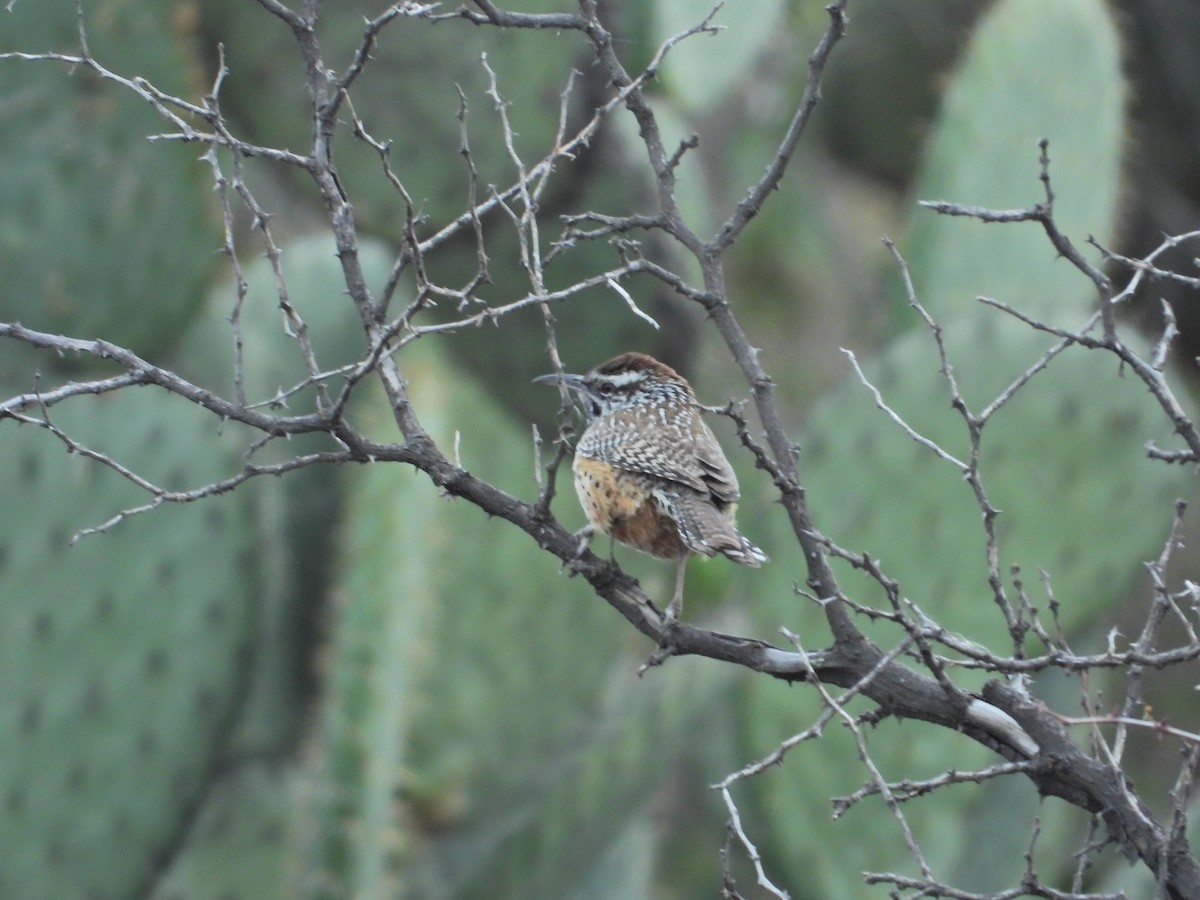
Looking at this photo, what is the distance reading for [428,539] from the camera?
3.74 metres

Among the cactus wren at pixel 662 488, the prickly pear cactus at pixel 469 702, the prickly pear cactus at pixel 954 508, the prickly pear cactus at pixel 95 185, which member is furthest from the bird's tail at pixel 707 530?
the prickly pear cactus at pixel 95 185

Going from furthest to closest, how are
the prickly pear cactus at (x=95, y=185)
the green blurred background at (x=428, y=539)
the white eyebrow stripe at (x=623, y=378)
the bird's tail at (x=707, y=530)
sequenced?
the prickly pear cactus at (x=95, y=185), the green blurred background at (x=428, y=539), the white eyebrow stripe at (x=623, y=378), the bird's tail at (x=707, y=530)

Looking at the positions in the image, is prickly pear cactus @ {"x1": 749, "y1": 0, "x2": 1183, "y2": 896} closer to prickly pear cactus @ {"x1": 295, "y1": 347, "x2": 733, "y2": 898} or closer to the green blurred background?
the green blurred background

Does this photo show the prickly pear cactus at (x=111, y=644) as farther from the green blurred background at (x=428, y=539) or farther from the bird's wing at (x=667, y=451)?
the bird's wing at (x=667, y=451)

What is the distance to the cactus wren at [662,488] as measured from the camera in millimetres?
2479

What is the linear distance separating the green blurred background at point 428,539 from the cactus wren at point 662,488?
0.40m

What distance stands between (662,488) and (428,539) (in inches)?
49.5

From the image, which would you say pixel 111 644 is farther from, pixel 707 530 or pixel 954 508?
pixel 954 508

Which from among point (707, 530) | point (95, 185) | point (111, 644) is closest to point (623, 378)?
point (707, 530)

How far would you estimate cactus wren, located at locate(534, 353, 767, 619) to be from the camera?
8.13 feet

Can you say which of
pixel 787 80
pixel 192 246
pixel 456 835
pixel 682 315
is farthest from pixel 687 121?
pixel 456 835

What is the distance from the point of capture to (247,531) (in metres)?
3.97

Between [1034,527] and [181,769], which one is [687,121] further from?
[181,769]

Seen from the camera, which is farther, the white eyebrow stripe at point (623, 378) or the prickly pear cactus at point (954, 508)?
the prickly pear cactus at point (954, 508)
